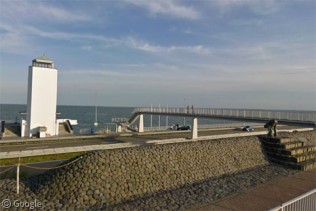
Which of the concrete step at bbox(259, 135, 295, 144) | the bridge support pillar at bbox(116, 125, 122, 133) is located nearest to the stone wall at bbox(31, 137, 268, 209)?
the concrete step at bbox(259, 135, 295, 144)

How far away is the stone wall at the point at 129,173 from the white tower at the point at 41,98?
21973 mm

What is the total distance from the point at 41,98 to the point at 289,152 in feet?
96.9

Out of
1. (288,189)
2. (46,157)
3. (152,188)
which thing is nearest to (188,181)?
(152,188)

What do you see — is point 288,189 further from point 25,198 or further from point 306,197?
point 25,198

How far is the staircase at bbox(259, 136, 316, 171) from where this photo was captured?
18188mm

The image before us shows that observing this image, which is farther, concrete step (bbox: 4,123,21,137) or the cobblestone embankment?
concrete step (bbox: 4,123,21,137)

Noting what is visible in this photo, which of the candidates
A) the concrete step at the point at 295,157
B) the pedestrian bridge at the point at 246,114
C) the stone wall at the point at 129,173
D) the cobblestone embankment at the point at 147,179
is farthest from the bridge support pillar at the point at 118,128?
the concrete step at the point at 295,157

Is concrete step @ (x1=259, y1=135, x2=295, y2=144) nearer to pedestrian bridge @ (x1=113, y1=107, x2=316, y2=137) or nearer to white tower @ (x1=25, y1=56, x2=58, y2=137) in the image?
pedestrian bridge @ (x1=113, y1=107, x2=316, y2=137)

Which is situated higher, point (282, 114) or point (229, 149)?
point (282, 114)

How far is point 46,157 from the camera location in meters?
22.7

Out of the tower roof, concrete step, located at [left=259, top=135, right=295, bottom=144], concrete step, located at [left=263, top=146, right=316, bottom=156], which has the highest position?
the tower roof

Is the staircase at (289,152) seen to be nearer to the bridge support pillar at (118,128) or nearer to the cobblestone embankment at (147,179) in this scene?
the cobblestone embankment at (147,179)

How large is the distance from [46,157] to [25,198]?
11153 millimetres

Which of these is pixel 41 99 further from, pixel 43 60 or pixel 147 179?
pixel 147 179
